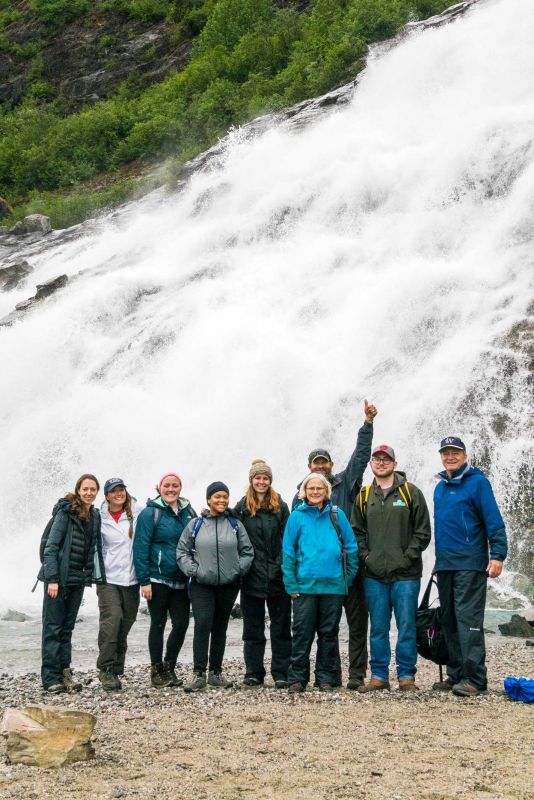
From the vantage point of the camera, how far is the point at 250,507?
26.5 feet

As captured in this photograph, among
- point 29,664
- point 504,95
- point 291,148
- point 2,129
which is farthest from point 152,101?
point 29,664

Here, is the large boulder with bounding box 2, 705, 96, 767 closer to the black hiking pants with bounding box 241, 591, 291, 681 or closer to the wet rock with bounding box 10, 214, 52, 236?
the black hiking pants with bounding box 241, 591, 291, 681

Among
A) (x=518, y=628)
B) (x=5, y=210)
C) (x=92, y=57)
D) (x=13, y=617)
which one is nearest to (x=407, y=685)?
(x=518, y=628)

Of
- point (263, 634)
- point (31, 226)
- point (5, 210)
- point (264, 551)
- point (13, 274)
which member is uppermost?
point (5, 210)

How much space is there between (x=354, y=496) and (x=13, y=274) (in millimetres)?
25297

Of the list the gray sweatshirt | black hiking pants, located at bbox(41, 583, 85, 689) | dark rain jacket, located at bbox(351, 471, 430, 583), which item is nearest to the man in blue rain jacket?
dark rain jacket, located at bbox(351, 471, 430, 583)

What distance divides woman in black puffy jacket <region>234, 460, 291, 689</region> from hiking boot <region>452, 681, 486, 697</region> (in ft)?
5.33

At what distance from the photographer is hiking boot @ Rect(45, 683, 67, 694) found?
26.4 feet

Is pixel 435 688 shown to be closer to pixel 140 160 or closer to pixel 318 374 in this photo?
pixel 318 374

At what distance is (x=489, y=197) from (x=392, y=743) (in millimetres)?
19434

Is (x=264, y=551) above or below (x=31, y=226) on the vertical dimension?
below

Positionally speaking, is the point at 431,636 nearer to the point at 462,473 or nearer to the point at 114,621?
the point at 462,473

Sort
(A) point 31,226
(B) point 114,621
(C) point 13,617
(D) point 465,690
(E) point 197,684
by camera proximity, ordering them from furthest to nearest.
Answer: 1. (A) point 31,226
2. (C) point 13,617
3. (B) point 114,621
4. (E) point 197,684
5. (D) point 465,690

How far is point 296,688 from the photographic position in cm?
741
